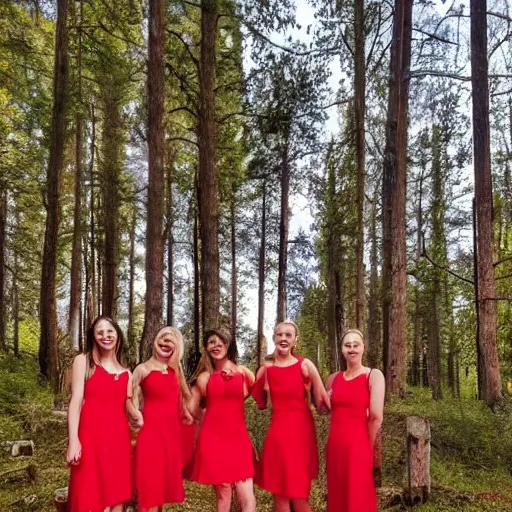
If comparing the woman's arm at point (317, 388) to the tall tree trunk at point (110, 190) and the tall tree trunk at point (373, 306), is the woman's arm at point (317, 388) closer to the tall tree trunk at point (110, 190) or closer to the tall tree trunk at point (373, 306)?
the tall tree trunk at point (373, 306)

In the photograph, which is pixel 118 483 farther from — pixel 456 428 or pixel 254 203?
pixel 254 203

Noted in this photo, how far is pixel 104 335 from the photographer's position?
4609 mm

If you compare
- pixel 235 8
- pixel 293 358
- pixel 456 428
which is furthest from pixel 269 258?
pixel 293 358

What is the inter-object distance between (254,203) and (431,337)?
1126 centimetres

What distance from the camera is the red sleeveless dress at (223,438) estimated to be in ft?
15.6

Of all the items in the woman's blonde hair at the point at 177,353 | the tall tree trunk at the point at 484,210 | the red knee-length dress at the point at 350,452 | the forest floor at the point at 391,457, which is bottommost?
the forest floor at the point at 391,457

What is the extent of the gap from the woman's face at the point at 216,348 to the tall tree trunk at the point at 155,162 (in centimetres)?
624

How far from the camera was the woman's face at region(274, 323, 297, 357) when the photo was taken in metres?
4.91

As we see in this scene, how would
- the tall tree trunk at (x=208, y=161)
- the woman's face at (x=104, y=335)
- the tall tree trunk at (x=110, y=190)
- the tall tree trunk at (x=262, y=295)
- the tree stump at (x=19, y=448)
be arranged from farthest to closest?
the tall tree trunk at (x=262, y=295), the tall tree trunk at (x=110, y=190), the tall tree trunk at (x=208, y=161), the tree stump at (x=19, y=448), the woman's face at (x=104, y=335)

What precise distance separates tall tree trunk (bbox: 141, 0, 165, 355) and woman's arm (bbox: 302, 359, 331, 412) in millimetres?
6598

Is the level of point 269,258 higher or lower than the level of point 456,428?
higher

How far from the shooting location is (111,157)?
61.8 feet

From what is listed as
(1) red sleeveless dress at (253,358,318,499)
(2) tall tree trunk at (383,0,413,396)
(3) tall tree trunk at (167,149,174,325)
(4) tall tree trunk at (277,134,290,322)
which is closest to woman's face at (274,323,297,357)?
(1) red sleeveless dress at (253,358,318,499)

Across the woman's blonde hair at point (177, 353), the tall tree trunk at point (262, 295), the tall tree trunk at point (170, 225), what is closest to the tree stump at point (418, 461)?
the woman's blonde hair at point (177, 353)
